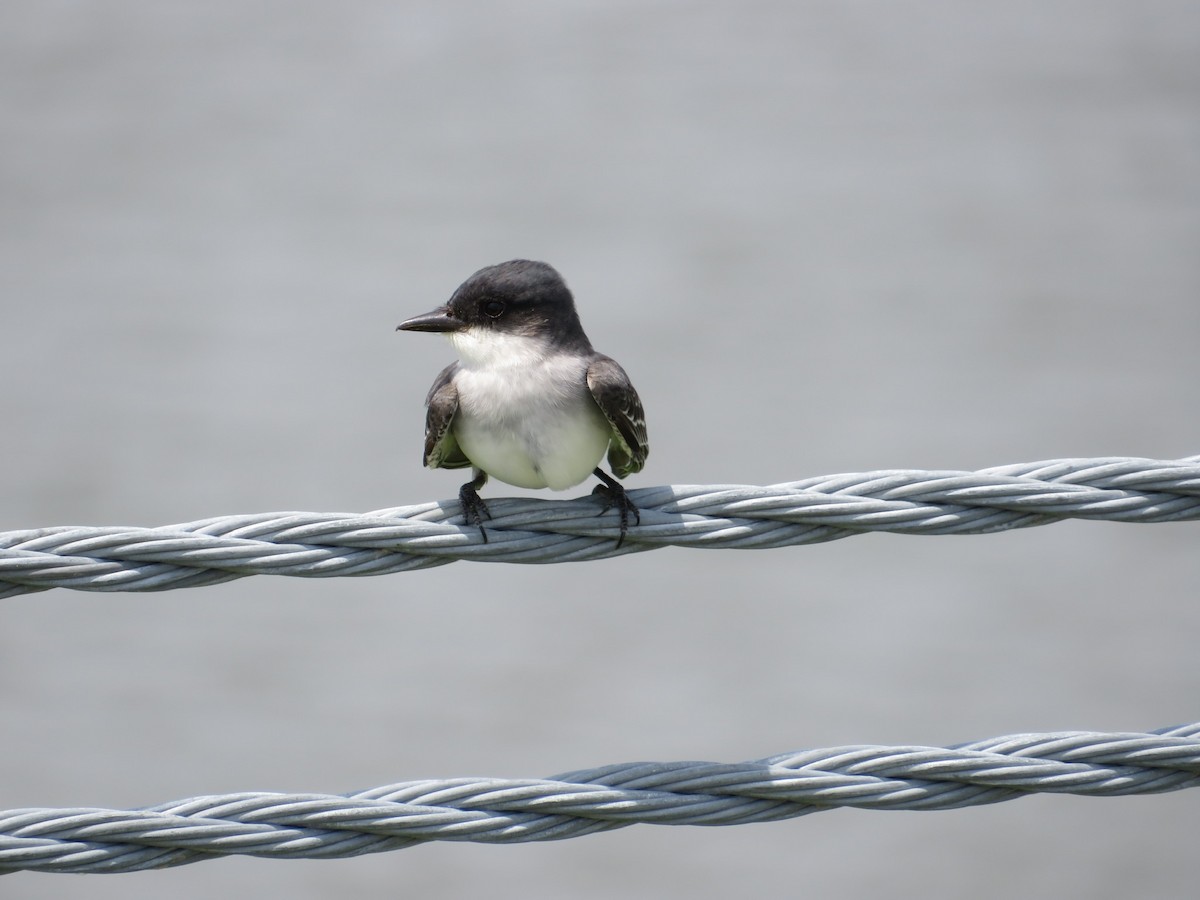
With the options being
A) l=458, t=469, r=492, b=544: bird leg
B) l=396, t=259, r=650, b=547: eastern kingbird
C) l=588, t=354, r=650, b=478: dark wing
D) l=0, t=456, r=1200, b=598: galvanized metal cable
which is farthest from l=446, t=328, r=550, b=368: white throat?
l=0, t=456, r=1200, b=598: galvanized metal cable

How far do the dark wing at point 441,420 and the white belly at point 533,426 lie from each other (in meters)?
0.03

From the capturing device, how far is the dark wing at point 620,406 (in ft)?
10.4

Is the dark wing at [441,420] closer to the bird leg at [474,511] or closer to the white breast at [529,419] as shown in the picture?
the white breast at [529,419]

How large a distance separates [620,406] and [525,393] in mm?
256

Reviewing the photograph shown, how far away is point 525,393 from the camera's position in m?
3.16

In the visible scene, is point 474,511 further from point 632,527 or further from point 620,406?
point 620,406

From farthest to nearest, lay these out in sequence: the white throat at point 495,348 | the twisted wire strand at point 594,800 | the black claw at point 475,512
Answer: the white throat at point 495,348
the black claw at point 475,512
the twisted wire strand at point 594,800

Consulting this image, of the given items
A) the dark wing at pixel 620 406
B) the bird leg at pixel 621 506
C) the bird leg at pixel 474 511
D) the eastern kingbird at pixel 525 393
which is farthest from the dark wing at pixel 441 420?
the bird leg at pixel 621 506

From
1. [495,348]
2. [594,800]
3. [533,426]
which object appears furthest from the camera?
[495,348]

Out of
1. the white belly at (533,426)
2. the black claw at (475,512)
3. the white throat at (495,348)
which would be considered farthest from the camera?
the white throat at (495,348)

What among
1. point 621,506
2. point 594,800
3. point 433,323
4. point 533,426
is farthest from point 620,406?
point 594,800

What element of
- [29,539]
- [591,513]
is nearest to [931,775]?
[591,513]

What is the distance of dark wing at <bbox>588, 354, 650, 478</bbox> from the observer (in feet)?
10.4

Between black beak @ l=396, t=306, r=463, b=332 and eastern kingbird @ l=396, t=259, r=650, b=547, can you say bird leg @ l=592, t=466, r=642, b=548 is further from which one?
black beak @ l=396, t=306, r=463, b=332
